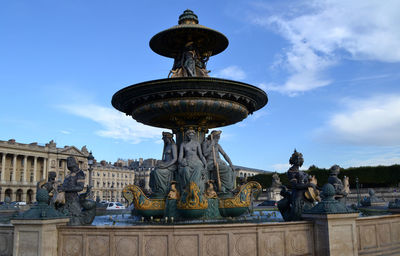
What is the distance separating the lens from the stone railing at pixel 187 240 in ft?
18.0

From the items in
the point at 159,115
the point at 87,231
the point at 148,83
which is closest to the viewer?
the point at 87,231

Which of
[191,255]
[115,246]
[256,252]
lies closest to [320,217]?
[256,252]

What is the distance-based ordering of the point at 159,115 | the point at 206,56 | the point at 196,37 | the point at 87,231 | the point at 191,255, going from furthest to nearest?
the point at 206,56 < the point at 196,37 < the point at 159,115 < the point at 87,231 < the point at 191,255

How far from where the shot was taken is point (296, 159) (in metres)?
8.49

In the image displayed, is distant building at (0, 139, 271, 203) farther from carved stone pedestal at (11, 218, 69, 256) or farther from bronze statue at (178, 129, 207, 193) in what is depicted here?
carved stone pedestal at (11, 218, 69, 256)

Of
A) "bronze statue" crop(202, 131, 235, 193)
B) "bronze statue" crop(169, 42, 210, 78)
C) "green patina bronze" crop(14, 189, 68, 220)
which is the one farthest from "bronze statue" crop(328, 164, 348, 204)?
"green patina bronze" crop(14, 189, 68, 220)

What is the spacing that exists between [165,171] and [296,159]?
3578 mm

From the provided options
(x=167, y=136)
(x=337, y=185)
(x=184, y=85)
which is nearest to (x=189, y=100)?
(x=184, y=85)

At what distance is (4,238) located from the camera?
616 cm

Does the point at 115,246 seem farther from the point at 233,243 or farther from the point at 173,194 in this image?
the point at 173,194

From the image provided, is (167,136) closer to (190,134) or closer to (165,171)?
(190,134)

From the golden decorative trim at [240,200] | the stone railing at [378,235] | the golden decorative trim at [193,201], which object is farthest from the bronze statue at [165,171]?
the stone railing at [378,235]

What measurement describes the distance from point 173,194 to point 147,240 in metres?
3.80

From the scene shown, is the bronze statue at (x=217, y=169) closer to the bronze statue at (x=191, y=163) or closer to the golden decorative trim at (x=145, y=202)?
the bronze statue at (x=191, y=163)
